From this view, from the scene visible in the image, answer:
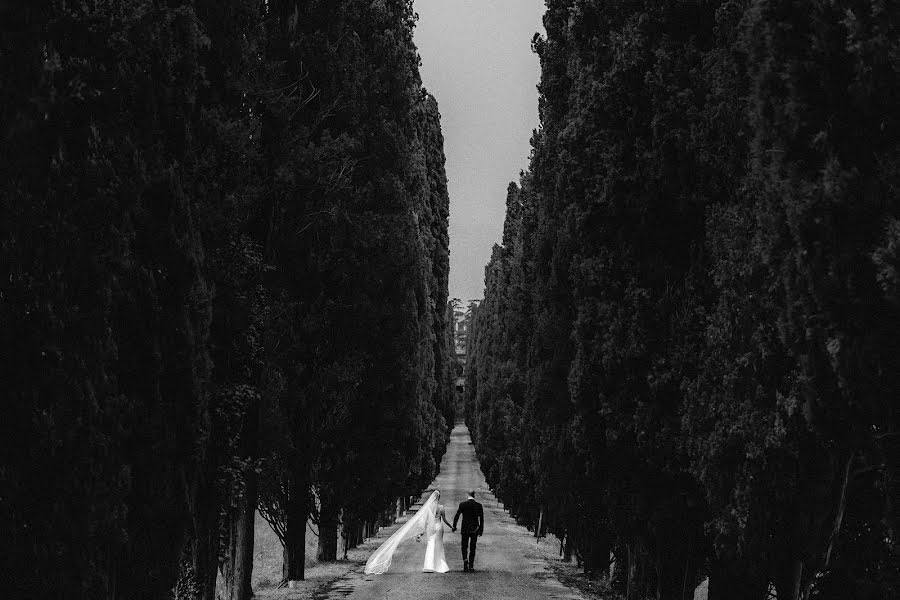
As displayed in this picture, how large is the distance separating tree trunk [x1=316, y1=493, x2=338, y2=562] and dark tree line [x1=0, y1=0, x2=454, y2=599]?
11.9ft

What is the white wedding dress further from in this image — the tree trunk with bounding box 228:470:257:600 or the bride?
the tree trunk with bounding box 228:470:257:600

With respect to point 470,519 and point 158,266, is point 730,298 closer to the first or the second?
point 158,266

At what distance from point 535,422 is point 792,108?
14.9 metres

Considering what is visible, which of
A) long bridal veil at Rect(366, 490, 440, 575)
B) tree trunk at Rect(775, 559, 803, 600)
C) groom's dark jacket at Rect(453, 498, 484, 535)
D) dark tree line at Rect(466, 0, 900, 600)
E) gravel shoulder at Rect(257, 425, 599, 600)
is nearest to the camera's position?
dark tree line at Rect(466, 0, 900, 600)

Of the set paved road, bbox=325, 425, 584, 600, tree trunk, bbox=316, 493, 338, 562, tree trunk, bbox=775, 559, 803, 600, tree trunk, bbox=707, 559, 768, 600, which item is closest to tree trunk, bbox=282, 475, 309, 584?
paved road, bbox=325, 425, 584, 600

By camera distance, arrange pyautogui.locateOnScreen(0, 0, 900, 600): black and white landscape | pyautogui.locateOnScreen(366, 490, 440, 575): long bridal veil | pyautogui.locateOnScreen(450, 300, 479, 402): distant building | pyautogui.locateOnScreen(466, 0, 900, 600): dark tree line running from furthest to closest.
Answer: pyautogui.locateOnScreen(450, 300, 479, 402): distant building < pyautogui.locateOnScreen(366, 490, 440, 575): long bridal veil < pyautogui.locateOnScreen(0, 0, 900, 600): black and white landscape < pyautogui.locateOnScreen(466, 0, 900, 600): dark tree line

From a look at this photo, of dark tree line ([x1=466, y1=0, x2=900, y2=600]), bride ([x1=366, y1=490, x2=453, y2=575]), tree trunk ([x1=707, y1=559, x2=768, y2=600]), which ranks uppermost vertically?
dark tree line ([x1=466, y1=0, x2=900, y2=600])

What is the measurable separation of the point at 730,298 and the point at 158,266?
5.59 metres

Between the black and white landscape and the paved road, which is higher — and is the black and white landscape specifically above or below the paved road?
above

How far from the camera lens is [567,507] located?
17.0m

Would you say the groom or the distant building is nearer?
the groom

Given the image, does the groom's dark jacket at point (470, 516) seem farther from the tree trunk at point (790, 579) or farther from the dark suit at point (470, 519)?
the tree trunk at point (790, 579)

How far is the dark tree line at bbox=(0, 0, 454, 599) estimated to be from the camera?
22.4 feet

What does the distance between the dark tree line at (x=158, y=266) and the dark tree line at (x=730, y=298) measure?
4.05 m
